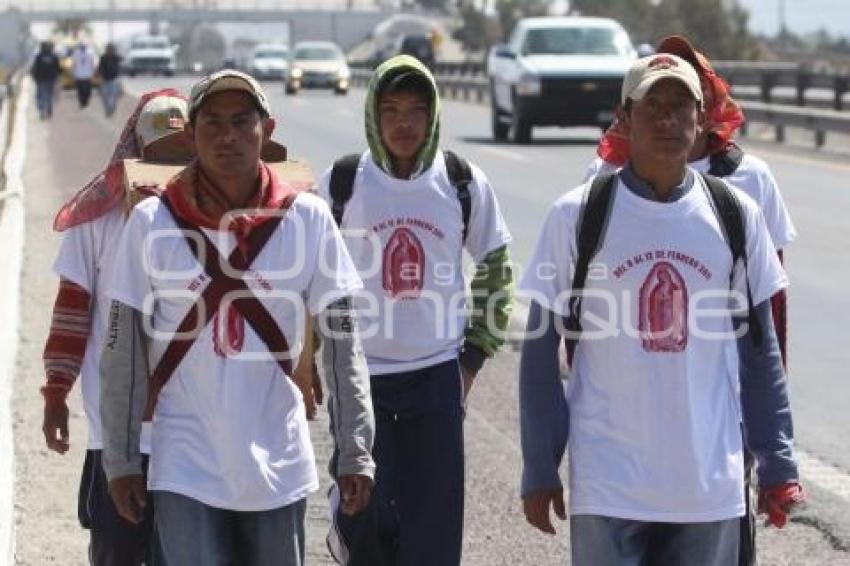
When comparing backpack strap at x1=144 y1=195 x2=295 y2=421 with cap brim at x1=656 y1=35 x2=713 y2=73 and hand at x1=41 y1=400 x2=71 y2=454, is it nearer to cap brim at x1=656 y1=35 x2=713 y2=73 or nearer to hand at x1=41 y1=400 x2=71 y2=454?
hand at x1=41 y1=400 x2=71 y2=454

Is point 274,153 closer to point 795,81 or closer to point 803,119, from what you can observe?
point 803,119

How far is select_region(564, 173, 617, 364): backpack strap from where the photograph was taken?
15.5ft

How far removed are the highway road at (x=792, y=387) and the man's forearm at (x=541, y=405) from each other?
2.56 m

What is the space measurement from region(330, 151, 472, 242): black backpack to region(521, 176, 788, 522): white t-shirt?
1.47 m

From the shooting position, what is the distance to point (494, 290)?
6453mm

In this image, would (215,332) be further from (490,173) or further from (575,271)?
(490,173)

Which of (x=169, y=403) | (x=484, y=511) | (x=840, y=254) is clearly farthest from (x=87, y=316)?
(x=840, y=254)

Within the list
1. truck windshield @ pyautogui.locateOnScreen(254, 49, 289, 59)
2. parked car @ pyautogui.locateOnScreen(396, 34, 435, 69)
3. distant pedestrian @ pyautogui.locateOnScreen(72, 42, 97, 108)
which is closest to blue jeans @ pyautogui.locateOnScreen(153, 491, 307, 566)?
distant pedestrian @ pyautogui.locateOnScreen(72, 42, 97, 108)

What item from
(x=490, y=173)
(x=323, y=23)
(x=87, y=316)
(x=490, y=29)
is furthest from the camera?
(x=323, y=23)

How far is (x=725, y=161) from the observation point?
6098 mm

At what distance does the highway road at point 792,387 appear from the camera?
7633 mm

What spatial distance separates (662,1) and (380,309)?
97.6 meters

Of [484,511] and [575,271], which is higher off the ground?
[575,271]

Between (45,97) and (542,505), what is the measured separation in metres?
42.4
